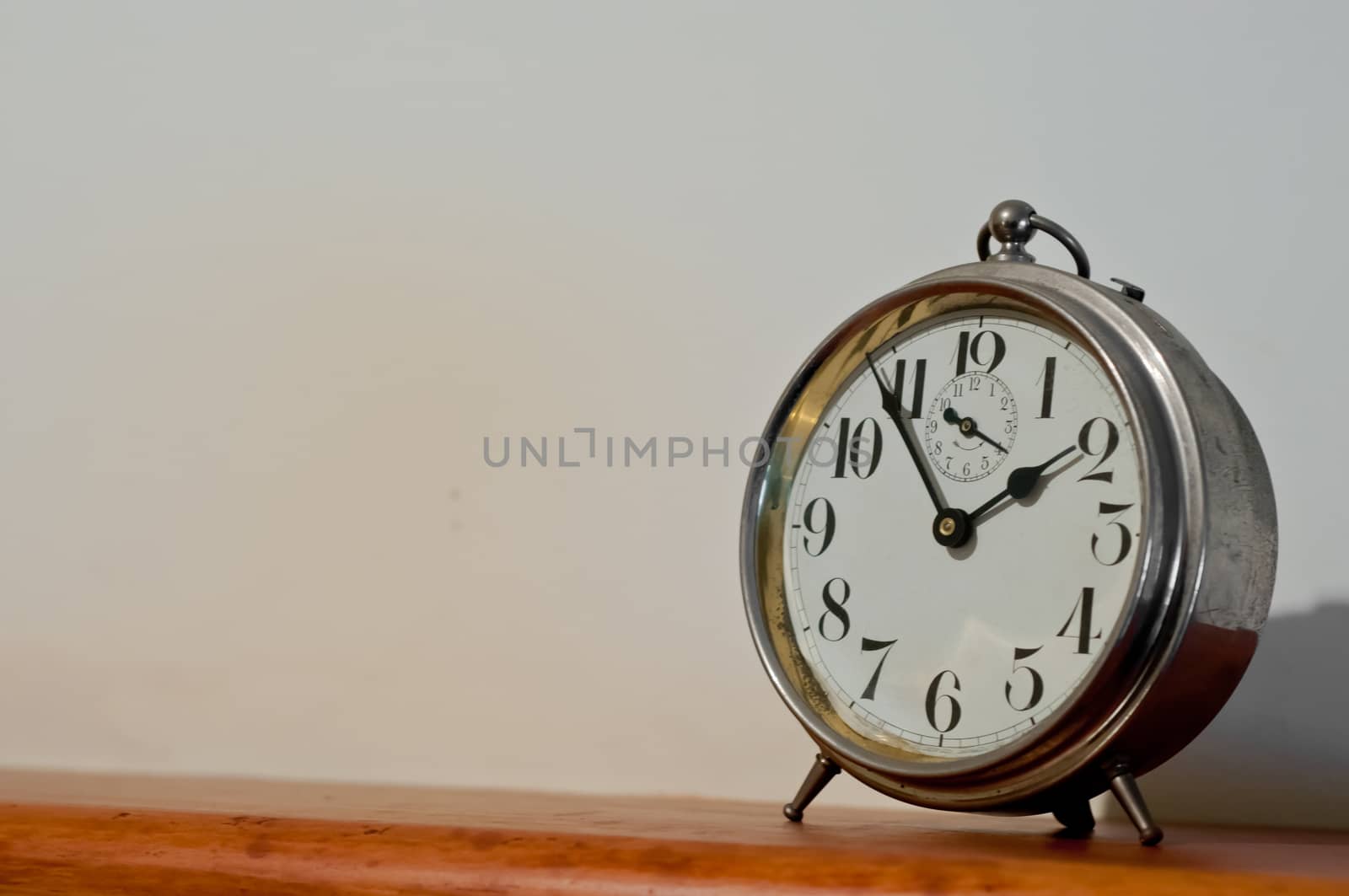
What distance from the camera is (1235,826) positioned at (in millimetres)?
938

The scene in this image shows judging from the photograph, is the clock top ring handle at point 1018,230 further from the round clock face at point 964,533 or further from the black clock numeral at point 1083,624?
the black clock numeral at point 1083,624

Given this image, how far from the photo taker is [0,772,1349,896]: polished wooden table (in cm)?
52

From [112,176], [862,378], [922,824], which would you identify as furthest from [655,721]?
[112,176]

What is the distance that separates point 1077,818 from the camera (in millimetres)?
730

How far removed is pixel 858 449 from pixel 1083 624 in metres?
0.20

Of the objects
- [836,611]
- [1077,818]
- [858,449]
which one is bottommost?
[1077,818]

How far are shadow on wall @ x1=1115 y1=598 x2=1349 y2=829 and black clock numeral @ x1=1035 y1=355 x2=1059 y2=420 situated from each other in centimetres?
40

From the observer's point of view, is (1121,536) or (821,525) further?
(821,525)

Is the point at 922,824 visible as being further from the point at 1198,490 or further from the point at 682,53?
the point at 682,53

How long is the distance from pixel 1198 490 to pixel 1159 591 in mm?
58

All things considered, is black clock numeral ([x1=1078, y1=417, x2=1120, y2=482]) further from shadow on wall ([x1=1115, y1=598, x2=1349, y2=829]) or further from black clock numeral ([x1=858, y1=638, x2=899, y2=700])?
shadow on wall ([x1=1115, y1=598, x2=1349, y2=829])

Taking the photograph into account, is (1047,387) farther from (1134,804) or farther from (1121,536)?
(1134,804)

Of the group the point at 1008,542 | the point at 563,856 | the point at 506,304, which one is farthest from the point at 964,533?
the point at 506,304

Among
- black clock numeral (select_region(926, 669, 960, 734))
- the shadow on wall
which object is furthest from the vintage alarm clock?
the shadow on wall
